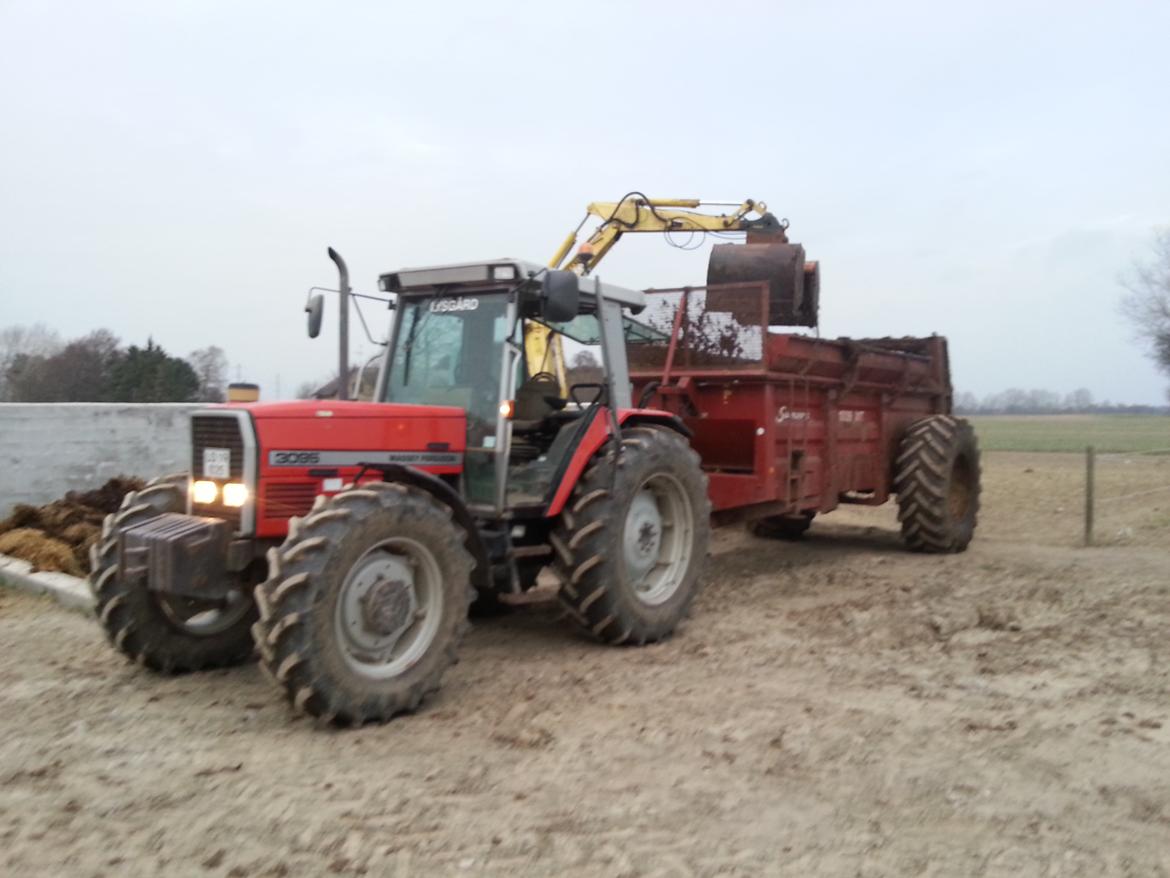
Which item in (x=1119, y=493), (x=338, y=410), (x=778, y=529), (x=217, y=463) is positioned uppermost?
(x=338, y=410)

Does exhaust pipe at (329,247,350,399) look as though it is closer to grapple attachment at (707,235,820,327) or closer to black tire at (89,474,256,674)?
black tire at (89,474,256,674)

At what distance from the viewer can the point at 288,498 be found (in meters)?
5.03

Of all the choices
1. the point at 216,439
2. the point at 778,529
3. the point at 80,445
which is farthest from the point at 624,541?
the point at 80,445

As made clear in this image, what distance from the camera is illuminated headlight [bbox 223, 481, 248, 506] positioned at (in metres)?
4.92

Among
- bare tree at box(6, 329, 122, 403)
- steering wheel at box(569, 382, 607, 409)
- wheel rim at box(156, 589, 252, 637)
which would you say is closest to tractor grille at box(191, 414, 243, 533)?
wheel rim at box(156, 589, 252, 637)

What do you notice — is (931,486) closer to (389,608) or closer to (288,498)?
(389,608)

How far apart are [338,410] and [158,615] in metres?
1.45

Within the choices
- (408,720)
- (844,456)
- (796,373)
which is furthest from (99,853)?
(844,456)

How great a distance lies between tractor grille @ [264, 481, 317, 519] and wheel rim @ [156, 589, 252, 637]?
666mm

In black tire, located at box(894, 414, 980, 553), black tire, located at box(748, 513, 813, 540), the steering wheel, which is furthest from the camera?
black tire, located at box(748, 513, 813, 540)

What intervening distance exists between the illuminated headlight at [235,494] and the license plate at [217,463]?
0.06 m

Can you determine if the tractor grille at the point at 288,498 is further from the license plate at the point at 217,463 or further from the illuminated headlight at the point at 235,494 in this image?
the license plate at the point at 217,463

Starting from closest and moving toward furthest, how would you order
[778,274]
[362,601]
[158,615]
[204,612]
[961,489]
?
[362,601] < [158,615] < [204,612] < [778,274] < [961,489]

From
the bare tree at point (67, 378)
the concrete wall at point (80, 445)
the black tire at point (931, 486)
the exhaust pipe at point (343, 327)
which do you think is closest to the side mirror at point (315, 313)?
the exhaust pipe at point (343, 327)
